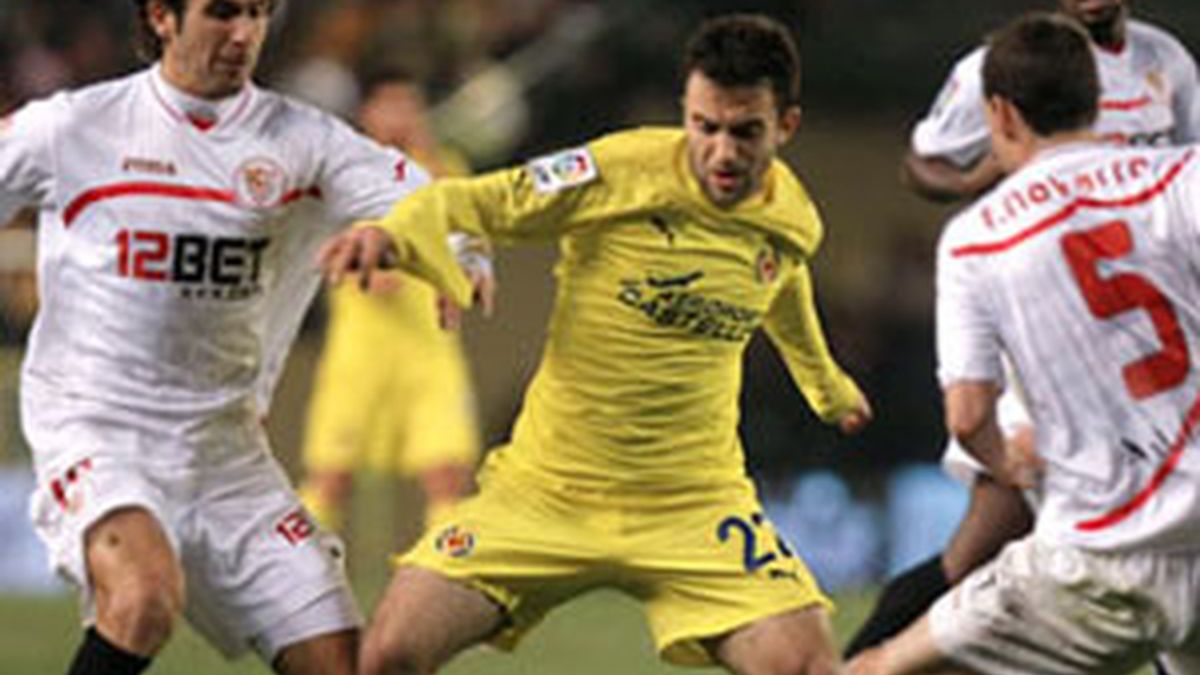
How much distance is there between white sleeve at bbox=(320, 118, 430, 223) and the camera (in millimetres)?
7488

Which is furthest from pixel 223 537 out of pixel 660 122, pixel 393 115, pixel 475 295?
pixel 660 122

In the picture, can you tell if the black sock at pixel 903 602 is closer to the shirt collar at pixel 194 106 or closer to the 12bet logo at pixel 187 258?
the 12bet logo at pixel 187 258

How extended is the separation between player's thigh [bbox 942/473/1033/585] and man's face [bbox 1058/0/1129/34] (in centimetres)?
141

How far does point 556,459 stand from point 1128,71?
2.38m

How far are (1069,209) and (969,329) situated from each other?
34 cm

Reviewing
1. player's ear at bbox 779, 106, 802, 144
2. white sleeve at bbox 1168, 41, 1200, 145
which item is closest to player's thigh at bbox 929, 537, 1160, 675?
player's ear at bbox 779, 106, 802, 144

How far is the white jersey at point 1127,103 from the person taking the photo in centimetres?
876

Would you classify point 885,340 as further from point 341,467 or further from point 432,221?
point 432,221

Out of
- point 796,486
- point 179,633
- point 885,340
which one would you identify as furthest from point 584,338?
point 885,340

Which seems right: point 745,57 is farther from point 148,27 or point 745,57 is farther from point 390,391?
point 390,391

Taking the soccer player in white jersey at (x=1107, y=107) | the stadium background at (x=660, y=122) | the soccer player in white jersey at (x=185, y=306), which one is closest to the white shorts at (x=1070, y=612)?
the soccer player in white jersey at (x=185, y=306)

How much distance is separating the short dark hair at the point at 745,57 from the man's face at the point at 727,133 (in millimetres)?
27

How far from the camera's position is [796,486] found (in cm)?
1511

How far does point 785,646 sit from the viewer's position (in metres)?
7.38
